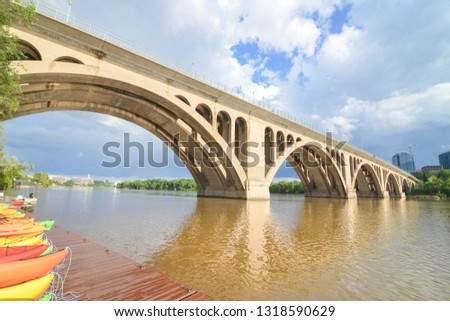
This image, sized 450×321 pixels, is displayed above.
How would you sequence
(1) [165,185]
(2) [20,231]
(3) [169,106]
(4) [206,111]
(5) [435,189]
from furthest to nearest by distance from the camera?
(1) [165,185] < (5) [435,189] < (4) [206,111] < (3) [169,106] < (2) [20,231]

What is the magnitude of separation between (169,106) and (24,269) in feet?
72.1

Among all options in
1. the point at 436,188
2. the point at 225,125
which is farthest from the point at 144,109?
the point at 436,188

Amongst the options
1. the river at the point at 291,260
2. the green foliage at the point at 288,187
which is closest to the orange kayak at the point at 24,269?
the river at the point at 291,260

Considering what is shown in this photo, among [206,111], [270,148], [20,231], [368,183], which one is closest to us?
[20,231]

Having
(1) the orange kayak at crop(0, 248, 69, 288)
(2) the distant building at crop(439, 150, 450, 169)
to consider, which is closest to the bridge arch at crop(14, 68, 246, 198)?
(1) the orange kayak at crop(0, 248, 69, 288)

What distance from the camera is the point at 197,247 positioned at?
8.49 m

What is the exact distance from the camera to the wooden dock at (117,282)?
4.10 metres

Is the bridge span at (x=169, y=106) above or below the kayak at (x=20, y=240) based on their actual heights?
above

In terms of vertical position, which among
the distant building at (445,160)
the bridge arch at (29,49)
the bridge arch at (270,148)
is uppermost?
the distant building at (445,160)

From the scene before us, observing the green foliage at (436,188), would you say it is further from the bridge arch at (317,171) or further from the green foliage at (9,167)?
the green foliage at (9,167)

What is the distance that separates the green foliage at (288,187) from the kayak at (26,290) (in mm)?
91883

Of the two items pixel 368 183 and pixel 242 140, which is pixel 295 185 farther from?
pixel 242 140

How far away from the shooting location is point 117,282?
468cm
